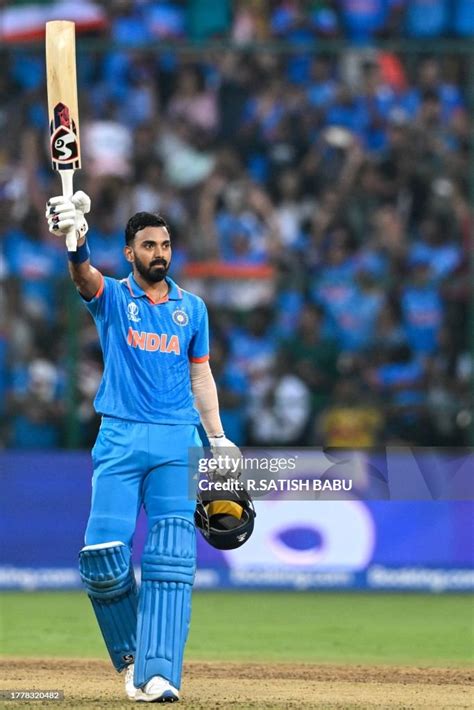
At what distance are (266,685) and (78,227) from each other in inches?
106

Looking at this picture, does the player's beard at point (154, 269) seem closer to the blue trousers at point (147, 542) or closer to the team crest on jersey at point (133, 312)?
the team crest on jersey at point (133, 312)

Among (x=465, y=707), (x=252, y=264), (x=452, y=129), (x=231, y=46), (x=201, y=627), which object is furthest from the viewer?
(x=452, y=129)

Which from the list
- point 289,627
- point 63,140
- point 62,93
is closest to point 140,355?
point 63,140

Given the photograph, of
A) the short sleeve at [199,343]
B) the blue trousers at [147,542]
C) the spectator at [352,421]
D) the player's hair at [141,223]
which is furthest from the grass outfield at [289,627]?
the player's hair at [141,223]

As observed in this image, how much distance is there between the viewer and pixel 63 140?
6.97 metres

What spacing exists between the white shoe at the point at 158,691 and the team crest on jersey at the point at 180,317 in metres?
1.64

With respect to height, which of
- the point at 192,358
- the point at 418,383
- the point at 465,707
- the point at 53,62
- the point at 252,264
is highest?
the point at 252,264

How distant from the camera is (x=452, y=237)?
1407cm

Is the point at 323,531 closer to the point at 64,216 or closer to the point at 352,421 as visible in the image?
the point at 352,421

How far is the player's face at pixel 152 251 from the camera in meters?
7.02

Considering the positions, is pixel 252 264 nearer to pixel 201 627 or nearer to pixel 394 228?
pixel 394 228

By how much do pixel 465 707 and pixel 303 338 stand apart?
6374mm

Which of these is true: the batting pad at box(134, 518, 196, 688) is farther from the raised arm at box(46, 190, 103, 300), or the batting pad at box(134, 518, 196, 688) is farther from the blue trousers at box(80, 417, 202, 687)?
the raised arm at box(46, 190, 103, 300)

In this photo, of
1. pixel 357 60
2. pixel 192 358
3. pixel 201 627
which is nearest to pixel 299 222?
pixel 357 60
